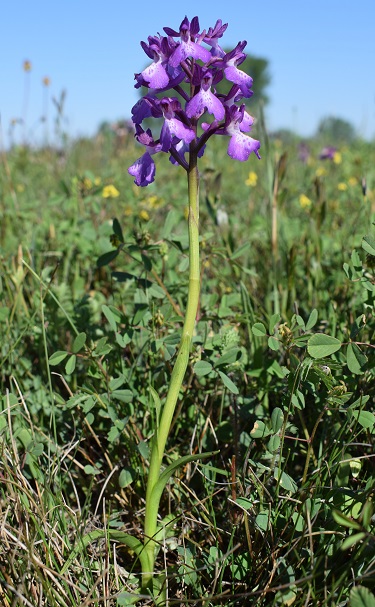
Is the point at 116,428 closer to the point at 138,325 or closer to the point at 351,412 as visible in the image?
the point at 138,325

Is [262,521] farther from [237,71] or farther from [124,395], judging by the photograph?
[237,71]

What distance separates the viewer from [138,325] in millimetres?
1724

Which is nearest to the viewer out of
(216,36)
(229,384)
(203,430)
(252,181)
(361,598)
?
(361,598)

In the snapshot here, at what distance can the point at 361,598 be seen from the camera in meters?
0.94

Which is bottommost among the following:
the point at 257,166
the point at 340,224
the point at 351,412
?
the point at 351,412

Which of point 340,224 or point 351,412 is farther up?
point 340,224

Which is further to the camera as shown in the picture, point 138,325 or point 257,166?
point 257,166

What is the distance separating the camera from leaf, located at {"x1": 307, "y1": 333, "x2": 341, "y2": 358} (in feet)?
4.22

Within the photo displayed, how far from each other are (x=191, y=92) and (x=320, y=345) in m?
0.65

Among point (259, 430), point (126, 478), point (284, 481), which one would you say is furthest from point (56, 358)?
point (284, 481)

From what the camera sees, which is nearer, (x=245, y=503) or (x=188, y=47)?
(x=188, y=47)

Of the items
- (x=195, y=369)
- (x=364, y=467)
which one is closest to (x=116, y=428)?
(x=195, y=369)

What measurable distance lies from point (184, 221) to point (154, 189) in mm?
410

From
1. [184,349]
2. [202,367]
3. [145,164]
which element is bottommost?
[202,367]
